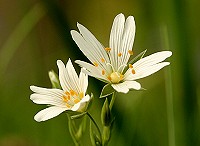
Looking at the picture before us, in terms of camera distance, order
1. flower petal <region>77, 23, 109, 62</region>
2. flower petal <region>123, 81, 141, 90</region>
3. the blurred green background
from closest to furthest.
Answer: flower petal <region>123, 81, 141, 90</region>
flower petal <region>77, 23, 109, 62</region>
the blurred green background

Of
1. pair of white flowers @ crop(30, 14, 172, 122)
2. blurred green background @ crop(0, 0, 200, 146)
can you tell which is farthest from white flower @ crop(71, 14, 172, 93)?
blurred green background @ crop(0, 0, 200, 146)

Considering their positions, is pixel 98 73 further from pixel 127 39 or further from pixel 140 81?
pixel 140 81

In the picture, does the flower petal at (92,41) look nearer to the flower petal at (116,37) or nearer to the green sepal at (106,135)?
the flower petal at (116,37)

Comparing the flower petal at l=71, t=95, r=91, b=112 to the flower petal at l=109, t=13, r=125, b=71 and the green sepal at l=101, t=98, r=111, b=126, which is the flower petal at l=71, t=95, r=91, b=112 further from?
the flower petal at l=109, t=13, r=125, b=71

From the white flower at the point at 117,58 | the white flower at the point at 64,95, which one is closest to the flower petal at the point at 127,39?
the white flower at the point at 117,58

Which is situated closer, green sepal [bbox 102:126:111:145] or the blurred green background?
green sepal [bbox 102:126:111:145]

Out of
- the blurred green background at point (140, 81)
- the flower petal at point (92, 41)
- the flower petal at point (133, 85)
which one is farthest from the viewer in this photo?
the blurred green background at point (140, 81)

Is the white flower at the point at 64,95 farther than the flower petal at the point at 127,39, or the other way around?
the flower petal at the point at 127,39
